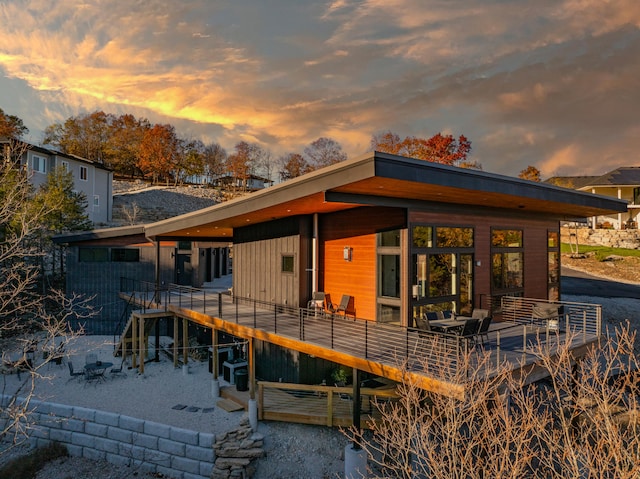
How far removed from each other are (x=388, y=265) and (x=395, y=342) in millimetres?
2231

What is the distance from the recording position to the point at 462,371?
650 cm

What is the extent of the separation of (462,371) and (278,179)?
202ft

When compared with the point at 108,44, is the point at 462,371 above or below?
below

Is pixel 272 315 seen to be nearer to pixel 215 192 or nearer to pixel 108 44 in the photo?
pixel 108 44

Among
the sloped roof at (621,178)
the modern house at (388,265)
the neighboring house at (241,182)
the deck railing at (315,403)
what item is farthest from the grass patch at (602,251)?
the neighboring house at (241,182)

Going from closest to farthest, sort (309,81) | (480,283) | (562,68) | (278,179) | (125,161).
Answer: (480,283)
(562,68)
(309,81)
(125,161)
(278,179)

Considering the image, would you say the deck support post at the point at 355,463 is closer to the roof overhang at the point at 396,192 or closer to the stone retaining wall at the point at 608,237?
the roof overhang at the point at 396,192

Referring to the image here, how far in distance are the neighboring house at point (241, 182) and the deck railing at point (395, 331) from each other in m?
42.2

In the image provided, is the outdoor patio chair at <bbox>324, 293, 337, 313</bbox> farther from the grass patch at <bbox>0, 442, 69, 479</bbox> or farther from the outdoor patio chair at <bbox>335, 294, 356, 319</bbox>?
the grass patch at <bbox>0, 442, 69, 479</bbox>

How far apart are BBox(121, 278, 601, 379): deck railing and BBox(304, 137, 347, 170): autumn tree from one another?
43.3 metres

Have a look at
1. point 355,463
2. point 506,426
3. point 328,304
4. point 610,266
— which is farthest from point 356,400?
point 610,266

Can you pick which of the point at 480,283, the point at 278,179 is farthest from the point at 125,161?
the point at 480,283

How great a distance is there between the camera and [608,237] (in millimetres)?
36062

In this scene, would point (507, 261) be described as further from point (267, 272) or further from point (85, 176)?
point (85, 176)
